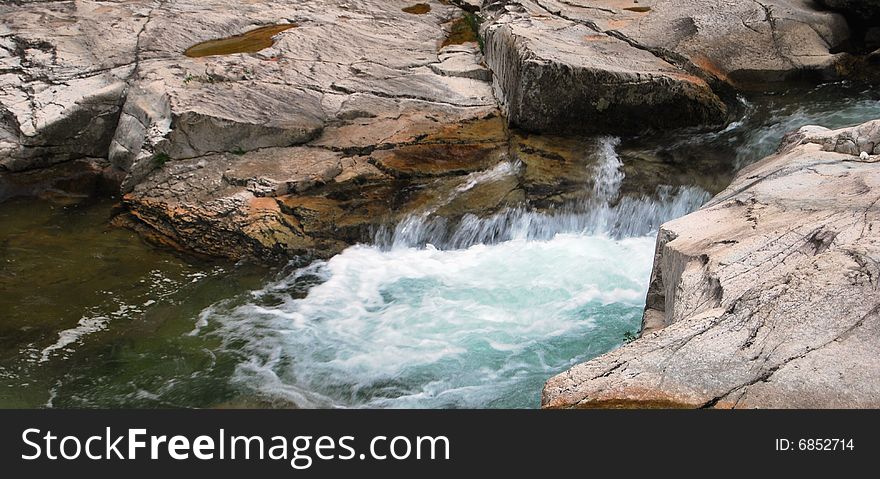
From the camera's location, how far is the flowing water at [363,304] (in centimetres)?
531

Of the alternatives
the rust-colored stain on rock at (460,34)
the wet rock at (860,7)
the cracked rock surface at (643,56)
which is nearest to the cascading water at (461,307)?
the cracked rock surface at (643,56)

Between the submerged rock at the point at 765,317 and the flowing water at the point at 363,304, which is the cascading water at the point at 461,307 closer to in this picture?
the flowing water at the point at 363,304

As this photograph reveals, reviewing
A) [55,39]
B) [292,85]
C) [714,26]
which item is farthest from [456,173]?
[55,39]

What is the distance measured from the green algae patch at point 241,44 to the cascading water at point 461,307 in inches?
140

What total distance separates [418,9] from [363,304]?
21.4 ft

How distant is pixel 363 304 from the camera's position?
638 cm

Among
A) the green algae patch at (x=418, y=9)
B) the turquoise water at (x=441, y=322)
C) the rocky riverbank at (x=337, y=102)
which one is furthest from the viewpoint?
the green algae patch at (x=418, y=9)

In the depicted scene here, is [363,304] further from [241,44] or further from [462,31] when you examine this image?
[462,31]

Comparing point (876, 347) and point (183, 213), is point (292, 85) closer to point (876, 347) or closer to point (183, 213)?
point (183, 213)

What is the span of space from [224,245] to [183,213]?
557mm

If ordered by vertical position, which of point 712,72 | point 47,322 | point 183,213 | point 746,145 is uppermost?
point 712,72

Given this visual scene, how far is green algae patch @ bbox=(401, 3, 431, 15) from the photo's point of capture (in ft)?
37.2

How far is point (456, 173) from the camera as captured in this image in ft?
25.1

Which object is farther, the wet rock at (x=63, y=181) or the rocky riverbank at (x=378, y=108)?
the wet rock at (x=63, y=181)
